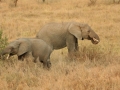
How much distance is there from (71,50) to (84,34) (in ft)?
1.65

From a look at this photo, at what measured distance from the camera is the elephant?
6195 mm

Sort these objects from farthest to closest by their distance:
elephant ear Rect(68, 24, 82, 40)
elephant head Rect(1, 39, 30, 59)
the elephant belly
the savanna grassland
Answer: the elephant belly → elephant ear Rect(68, 24, 82, 40) → elephant head Rect(1, 39, 30, 59) → the savanna grassland

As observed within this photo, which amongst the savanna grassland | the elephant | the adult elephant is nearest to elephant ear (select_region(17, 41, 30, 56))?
the elephant

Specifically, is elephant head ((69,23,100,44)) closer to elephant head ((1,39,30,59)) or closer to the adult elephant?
the adult elephant

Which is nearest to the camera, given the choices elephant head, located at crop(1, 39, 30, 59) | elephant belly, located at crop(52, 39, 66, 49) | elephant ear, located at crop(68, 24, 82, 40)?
elephant head, located at crop(1, 39, 30, 59)

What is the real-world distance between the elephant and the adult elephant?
1.01 meters

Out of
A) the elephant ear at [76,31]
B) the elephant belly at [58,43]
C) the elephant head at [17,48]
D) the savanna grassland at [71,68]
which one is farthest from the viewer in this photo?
the elephant belly at [58,43]

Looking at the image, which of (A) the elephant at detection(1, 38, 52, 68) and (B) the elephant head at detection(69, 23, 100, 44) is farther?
(B) the elephant head at detection(69, 23, 100, 44)

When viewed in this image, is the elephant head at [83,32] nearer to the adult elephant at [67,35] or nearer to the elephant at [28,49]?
the adult elephant at [67,35]

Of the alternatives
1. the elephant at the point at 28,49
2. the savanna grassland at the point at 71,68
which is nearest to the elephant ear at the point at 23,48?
the elephant at the point at 28,49

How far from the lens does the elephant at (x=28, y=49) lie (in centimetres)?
620

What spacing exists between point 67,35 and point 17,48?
1.89m

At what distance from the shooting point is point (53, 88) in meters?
4.76

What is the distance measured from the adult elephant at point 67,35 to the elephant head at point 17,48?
1.61m
